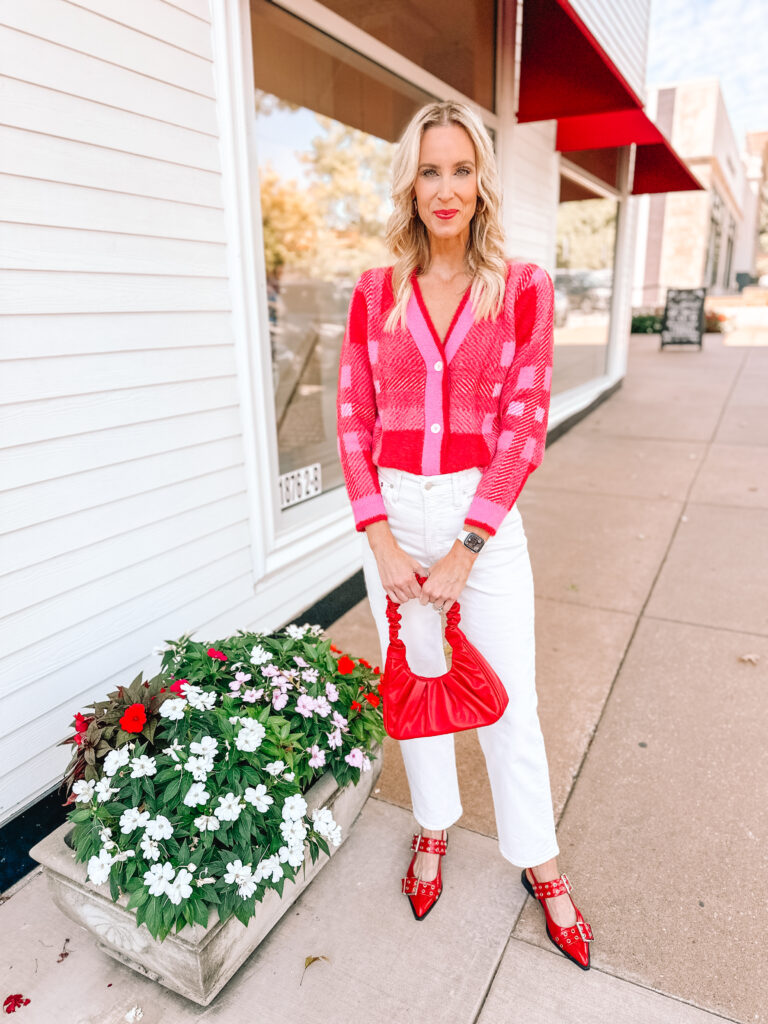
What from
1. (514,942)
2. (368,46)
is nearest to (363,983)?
(514,942)

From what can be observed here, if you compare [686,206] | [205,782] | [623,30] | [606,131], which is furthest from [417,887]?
[686,206]

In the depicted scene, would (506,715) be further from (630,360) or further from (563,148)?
(630,360)

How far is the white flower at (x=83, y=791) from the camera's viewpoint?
5.55ft

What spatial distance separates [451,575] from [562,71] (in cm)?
423

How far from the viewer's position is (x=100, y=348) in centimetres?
214

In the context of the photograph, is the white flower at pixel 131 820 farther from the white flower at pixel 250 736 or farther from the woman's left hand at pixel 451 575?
the woman's left hand at pixel 451 575

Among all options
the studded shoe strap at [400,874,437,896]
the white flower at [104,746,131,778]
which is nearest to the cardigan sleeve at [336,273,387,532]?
the white flower at [104,746,131,778]

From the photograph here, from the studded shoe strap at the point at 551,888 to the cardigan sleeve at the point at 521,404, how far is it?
102 centimetres

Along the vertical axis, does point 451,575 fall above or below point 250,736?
above

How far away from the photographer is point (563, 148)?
247 inches

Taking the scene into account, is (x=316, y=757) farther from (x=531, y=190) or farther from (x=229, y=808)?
(x=531, y=190)

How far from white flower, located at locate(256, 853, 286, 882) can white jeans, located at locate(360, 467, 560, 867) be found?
18.5 inches

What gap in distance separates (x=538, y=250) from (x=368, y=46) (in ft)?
10.00

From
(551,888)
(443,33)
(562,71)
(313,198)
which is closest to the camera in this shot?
(551,888)
